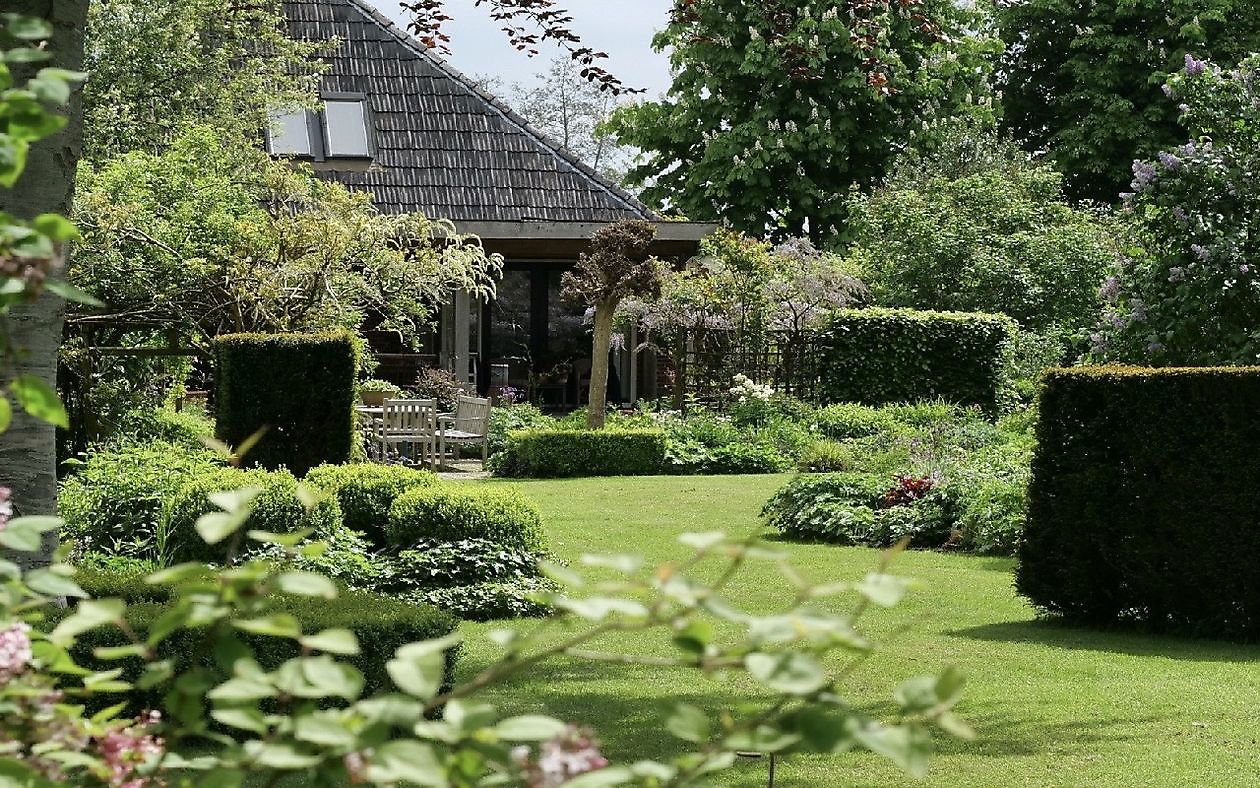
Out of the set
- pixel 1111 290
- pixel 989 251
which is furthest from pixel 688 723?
pixel 989 251

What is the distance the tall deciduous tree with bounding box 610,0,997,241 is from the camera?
3180 centimetres

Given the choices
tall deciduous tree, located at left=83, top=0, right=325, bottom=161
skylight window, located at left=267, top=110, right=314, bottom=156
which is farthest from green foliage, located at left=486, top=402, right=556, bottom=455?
skylight window, located at left=267, top=110, right=314, bottom=156

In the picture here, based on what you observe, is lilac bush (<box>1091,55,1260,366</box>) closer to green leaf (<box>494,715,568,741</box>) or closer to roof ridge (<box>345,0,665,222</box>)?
green leaf (<box>494,715,568,741</box>)

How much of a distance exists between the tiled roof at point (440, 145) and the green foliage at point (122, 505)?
13276mm

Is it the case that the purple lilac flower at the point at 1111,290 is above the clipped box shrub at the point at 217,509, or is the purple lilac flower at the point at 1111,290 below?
above

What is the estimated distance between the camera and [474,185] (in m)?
24.0

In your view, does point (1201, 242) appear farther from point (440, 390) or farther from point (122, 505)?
point (440, 390)

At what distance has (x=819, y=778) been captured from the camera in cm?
558

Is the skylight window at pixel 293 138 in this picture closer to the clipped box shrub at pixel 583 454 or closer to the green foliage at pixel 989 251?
the clipped box shrub at pixel 583 454

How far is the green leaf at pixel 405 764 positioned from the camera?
1.63 m

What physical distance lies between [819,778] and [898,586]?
4.04 m

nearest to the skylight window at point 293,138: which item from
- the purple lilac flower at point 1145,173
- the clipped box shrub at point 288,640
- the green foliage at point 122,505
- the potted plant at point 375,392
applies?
the potted plant at point 375,392

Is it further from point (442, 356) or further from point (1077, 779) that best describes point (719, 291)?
point (1077, 779)

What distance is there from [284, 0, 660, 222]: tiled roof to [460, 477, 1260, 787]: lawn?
13.6 metres
